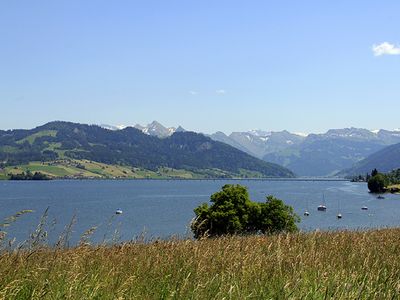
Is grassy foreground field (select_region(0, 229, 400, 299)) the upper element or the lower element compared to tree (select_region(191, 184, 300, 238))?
upper

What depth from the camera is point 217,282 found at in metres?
6.20

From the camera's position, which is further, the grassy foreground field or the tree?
the tree

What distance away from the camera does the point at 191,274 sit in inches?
272

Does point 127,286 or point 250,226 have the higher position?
point 127,286

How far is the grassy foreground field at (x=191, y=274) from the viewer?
18.3 feet

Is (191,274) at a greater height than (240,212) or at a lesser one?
greater

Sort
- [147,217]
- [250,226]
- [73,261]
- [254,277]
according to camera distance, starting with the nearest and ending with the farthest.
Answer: [254,277] → [73,261] → [250,226] → [147,217]

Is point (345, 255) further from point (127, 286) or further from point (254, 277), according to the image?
point (127, 286)

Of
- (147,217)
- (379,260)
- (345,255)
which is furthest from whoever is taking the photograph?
(147,217)

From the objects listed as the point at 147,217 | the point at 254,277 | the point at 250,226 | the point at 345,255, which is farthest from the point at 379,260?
the point at 147,217

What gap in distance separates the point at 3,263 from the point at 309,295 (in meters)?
4.24

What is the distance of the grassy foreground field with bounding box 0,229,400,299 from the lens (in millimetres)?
5578

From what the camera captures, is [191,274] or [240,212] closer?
[191,274]

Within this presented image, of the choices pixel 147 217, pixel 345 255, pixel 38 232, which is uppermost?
pixel 38 232
